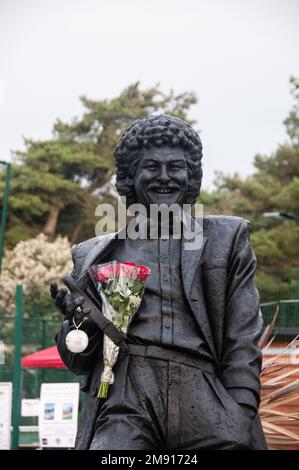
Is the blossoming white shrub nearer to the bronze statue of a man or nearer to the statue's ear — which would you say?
the statue's ear

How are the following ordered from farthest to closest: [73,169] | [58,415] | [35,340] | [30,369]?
[73,169] → [35,340] → [30,369] → [58,415]

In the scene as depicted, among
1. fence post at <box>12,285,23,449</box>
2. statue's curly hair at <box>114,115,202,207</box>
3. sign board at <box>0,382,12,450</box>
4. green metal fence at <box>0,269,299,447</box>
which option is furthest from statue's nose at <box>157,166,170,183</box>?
green metal fence at <box>0,269,299,447</box>

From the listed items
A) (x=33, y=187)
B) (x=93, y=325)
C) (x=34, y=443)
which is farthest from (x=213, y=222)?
(x=33, y=187)

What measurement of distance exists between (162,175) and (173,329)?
2.73ft

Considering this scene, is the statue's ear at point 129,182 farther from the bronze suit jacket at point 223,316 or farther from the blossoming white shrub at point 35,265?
the blossoming white shrub at point 35,265

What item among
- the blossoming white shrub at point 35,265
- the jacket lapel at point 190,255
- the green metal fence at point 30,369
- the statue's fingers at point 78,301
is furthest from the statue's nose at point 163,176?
the blossoming white shrub at point 35,265

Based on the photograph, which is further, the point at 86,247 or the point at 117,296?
the point at 86,247

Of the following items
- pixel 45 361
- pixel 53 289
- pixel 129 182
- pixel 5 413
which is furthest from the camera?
pixel 45 361

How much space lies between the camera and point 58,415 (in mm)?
15367

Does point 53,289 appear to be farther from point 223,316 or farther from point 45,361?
point 45,361

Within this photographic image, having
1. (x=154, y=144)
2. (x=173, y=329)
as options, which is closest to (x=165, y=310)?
(x=173, y=329)

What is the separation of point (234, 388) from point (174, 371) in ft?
1.04

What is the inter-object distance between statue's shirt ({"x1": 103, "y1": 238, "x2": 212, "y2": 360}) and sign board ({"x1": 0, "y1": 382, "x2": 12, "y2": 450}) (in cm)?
888

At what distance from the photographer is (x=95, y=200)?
155ft
